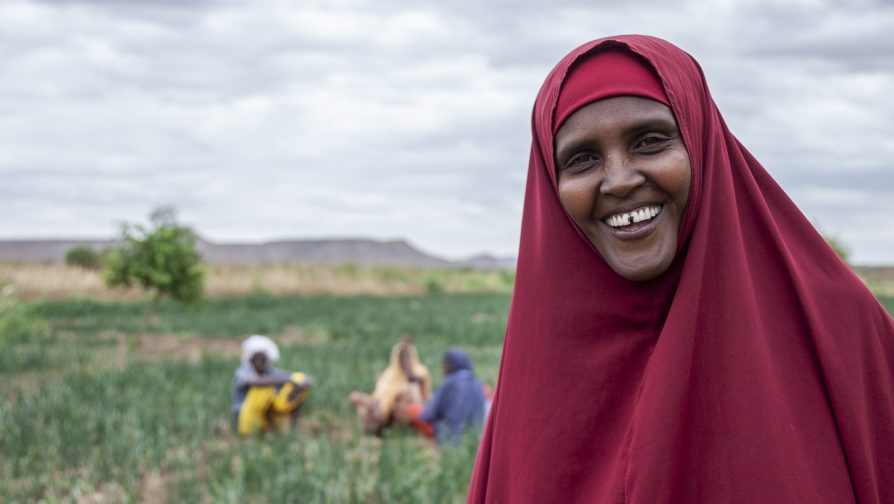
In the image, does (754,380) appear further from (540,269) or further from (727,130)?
(727,130)

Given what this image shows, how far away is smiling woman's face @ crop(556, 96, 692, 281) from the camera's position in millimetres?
1478

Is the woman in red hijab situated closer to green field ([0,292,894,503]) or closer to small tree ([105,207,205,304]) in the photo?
green field ([0,292,894,503])

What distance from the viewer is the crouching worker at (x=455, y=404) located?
6.73m

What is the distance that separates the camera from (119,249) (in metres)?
13.7

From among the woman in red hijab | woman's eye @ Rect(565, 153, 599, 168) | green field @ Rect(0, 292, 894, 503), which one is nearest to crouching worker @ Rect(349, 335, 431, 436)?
green field @ Rect(0, 292, 894, 503)

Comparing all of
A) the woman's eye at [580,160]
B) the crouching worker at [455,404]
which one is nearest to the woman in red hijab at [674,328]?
the woman's eye at [580,160]

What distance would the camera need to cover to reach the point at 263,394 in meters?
7.29

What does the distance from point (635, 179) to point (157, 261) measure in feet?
43.3

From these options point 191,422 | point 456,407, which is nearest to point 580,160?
point 456,407

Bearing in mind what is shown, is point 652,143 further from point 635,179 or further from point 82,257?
point 82,257

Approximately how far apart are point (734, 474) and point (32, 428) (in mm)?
6585

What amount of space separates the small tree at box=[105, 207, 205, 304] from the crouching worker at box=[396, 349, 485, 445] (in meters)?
7.93

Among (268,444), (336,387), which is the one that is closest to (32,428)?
(268,444)

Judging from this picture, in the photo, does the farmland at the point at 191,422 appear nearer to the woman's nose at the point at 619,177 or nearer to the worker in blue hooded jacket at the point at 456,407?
the worker in blue hooded jacket at the point at 456,407
